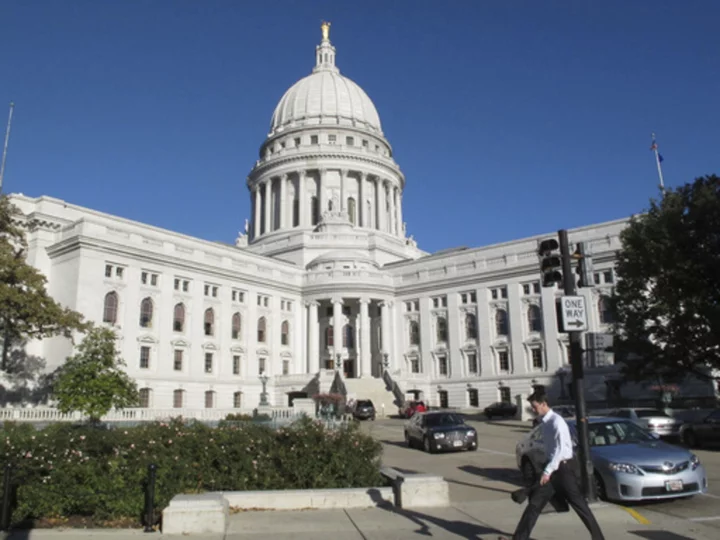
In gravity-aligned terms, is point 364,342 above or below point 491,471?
above

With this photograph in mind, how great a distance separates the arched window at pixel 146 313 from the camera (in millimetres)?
54763

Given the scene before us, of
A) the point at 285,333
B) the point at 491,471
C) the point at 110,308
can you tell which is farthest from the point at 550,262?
the point at 285,333

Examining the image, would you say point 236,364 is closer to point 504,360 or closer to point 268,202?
point 504,360

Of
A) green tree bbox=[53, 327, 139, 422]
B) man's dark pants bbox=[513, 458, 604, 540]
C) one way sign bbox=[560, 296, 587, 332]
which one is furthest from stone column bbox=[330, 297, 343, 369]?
man's dark pants bbox=[513, 458, 604, 540]

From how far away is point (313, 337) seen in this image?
68375 millimetres

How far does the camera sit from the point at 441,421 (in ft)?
87.7

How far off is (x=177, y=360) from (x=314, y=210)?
126 feet

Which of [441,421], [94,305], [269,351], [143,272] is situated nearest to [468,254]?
[269,351]

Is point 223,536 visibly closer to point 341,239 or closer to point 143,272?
point 143,272

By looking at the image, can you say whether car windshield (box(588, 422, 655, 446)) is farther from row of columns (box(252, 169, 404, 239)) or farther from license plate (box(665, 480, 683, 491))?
row of columns (box(252, 169, 404, 239))

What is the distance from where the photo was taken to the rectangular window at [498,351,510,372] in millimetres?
62188

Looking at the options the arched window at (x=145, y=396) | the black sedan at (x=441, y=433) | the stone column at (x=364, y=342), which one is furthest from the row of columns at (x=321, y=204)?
the black sedan at (x=441, y=433)

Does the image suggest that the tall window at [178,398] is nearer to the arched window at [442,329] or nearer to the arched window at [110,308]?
the arched window at [110,308]

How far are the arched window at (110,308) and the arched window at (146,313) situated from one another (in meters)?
2.43
